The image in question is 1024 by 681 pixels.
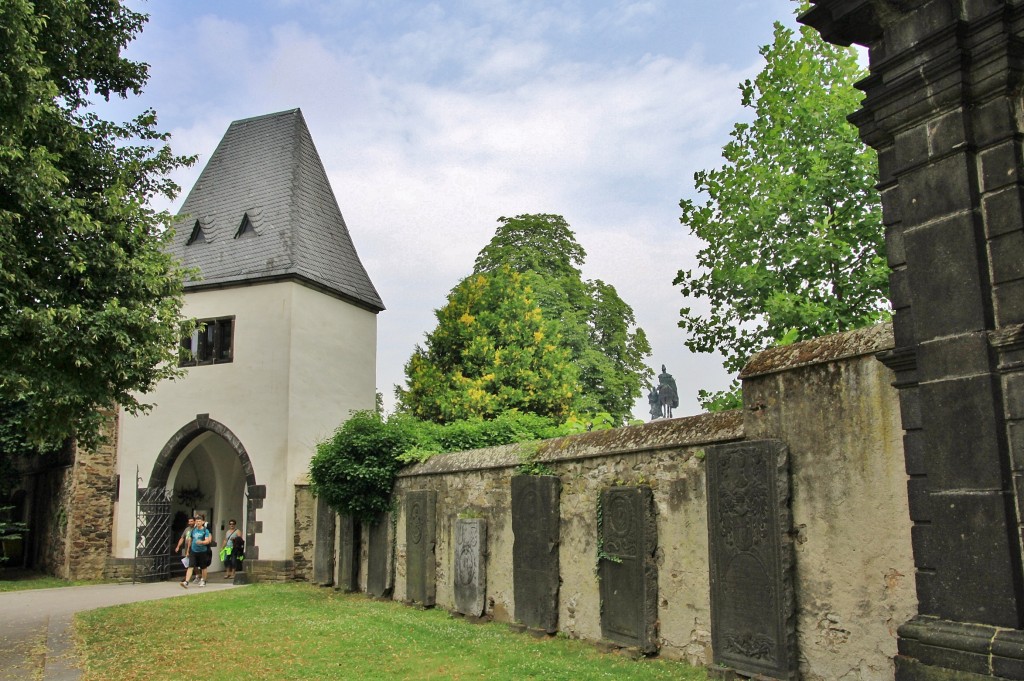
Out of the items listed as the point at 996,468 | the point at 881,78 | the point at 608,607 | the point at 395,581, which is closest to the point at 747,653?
the point at 608,607

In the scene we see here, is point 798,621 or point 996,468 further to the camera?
point 798,621

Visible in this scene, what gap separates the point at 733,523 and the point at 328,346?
15801mm

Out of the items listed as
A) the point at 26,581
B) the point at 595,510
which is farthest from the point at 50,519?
the point at 595,510

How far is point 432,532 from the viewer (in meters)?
12.2

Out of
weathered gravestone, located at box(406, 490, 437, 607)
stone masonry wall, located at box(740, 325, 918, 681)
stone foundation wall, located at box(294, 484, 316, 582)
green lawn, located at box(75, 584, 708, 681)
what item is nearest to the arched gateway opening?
stone foundation wall, located at box(294, 484, 316, 582)

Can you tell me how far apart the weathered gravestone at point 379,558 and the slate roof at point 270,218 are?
795cm

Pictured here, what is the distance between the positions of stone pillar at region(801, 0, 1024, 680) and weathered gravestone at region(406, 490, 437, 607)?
26.8 feet

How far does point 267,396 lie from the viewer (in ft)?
65.0

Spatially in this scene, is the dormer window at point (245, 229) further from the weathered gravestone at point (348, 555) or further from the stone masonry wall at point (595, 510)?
the stone masonry wall at point (595, 510)

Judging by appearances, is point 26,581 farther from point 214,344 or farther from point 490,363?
point 490,363

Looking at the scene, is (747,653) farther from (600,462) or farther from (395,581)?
(395,581)

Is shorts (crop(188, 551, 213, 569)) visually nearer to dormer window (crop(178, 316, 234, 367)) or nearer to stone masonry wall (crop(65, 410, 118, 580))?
stone masonry wall (crop(65, 410, 118, 580))

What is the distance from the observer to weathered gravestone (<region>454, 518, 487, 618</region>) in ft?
35.6

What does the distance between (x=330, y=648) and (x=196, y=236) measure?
16302 millimetres
